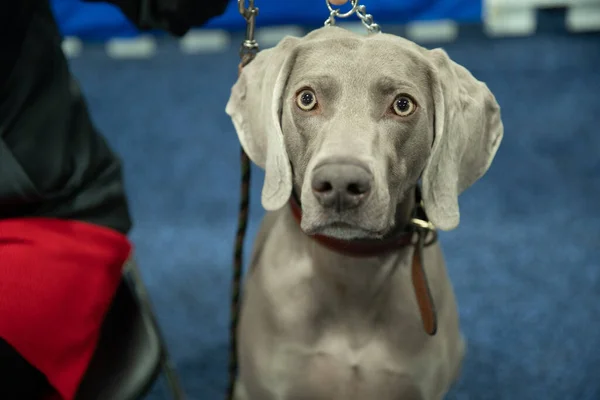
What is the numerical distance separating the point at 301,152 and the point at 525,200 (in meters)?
1.59

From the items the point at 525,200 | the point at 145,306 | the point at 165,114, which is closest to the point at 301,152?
the point at 145,306

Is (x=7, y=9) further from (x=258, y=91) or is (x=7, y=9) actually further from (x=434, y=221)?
(x=434, y=221)

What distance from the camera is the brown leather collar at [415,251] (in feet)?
3.86

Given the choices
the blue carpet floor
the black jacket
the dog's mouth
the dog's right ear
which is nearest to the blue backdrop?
the blue carpet floor

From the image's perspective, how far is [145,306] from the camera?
1414 millimetres

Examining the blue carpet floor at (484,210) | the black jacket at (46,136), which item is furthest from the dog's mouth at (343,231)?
the blue carpet floor at (484,210)

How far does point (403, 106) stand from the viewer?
1081mm

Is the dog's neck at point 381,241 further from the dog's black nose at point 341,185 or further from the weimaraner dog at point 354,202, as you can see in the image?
the dog's black nose at point 341,185

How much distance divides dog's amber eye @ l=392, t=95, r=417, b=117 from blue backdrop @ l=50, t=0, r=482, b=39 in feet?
7.67

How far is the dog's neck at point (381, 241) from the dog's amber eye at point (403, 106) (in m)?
0.16

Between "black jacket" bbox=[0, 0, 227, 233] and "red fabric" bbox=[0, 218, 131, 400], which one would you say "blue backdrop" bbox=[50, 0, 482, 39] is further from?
"red fabric" bbox=[0, 218, 131, 400]

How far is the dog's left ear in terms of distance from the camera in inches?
43.3

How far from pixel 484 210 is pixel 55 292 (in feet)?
5.40

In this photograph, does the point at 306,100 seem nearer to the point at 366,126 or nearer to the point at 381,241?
the point at 366,126
